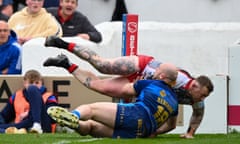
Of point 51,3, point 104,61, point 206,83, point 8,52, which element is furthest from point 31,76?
point 51,3

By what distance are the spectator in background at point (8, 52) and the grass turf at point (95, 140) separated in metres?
3.14

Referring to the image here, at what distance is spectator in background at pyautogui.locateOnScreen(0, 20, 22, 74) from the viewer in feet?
68.4

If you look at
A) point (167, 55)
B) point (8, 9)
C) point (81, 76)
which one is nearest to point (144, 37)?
point (167, 55)

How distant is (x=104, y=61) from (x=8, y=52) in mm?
3506

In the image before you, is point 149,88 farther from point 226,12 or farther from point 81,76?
point 226,12

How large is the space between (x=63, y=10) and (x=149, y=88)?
562 centimetres

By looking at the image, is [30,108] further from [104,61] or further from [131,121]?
[131,121]

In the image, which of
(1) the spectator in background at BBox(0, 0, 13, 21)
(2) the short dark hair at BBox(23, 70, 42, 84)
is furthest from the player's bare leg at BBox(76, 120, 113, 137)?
(1) the spectator in background at BBox(0, 0, 13, 21)

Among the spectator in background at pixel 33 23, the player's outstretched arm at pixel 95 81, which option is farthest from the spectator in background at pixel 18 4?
the player's outstretched arm at pixel 95 81

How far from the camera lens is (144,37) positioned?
76.3 ft

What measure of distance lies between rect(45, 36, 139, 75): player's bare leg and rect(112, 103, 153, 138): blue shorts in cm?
96

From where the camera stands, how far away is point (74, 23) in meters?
22.2

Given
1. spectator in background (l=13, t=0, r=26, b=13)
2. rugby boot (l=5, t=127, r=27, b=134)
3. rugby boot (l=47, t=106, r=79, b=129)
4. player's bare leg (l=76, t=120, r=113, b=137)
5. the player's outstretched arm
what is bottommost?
rugby boot (l=5, t=127, r=27, b=134)

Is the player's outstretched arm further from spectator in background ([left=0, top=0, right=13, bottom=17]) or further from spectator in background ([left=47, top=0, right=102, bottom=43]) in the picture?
spectator in background ([left=0, top=0, right=13, bottom=17])
